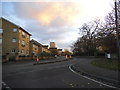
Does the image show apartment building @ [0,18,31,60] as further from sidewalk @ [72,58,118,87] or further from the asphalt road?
sidewalk @ [72,58,118,87]

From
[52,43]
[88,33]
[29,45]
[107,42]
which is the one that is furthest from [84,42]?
[52,43]

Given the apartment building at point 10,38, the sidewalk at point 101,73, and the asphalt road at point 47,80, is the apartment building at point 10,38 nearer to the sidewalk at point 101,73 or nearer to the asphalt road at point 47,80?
the asphalt road at point 47,80

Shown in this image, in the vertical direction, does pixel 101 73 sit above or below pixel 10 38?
below

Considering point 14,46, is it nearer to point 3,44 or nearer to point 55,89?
point 3,44

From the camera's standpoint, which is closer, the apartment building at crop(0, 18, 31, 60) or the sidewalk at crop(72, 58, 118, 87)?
the sidewalk at crop(72, 58, 118, 87)

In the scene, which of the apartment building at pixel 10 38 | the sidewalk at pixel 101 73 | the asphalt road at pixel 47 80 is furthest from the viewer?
the apartment building at pixel 10 38

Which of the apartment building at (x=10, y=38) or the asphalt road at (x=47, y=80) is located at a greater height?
the apartment building at (x=10, y=38)

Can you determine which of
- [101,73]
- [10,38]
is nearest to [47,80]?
[101,73]

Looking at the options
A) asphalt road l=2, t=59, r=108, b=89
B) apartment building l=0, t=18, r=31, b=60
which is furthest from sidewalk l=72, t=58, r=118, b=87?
apartment building l=0, t=18, r=31, b=60

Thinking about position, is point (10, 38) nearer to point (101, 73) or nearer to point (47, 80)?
point (47, 80)

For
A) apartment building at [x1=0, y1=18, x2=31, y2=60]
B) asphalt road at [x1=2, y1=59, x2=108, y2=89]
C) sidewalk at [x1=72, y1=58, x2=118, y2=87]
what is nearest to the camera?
asphalt road at [x1=2, y1=59, x2=108, y2=89]

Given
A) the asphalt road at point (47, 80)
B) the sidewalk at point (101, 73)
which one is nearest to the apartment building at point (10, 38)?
the asphalt road at point (47, 80)

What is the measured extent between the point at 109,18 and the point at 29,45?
34.6 meters

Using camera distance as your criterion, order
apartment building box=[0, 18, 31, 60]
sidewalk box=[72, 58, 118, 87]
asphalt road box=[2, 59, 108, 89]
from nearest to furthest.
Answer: asphalt road box=[2, 59, 108, 89]
sidewalk box=[72, 58, 118, 87]
apartment building box=[0, 18, 31, 60]
